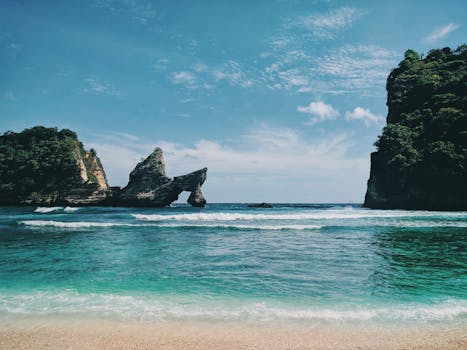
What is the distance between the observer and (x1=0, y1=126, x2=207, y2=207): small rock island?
221ft

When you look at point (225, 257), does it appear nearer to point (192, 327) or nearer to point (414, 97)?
point (192, 327)

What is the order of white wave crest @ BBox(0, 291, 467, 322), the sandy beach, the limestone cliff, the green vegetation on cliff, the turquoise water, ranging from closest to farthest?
Result: the sandy beach < white wave crest @ BBox(0, 291, 467, 322) < the turquoise water < the limestone cliff < the green vegetation on cliff

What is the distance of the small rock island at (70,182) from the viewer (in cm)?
6731

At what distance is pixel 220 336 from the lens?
5.09 meters

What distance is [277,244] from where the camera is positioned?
614 inches

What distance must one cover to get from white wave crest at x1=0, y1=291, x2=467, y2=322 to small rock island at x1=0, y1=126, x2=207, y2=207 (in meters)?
61.6

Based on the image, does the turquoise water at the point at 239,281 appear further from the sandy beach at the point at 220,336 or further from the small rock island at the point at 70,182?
the small rock island at the point at 70,182

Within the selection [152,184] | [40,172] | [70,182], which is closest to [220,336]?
[152,184]

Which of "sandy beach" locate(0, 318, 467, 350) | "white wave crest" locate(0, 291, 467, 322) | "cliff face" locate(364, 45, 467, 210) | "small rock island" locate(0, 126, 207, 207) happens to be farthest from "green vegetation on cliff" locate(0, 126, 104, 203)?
"sandy beach" locate(0, 318, 467, 350)

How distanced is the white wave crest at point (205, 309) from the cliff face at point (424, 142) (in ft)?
162

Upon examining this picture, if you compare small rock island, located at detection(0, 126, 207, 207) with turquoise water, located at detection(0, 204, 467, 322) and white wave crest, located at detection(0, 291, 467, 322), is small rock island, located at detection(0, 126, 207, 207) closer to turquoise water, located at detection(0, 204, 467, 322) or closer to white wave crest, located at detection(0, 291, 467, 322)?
turquoise water, located at detection(0, 204, 467, 322)

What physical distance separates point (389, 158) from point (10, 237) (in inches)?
2245

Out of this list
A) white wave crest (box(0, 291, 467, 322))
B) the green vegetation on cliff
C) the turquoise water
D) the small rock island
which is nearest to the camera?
white wave crest (box(0, 291, 467, 322))

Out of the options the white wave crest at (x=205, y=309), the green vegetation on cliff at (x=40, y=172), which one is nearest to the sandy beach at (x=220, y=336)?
the white wave crest at (x=205, y=309)
